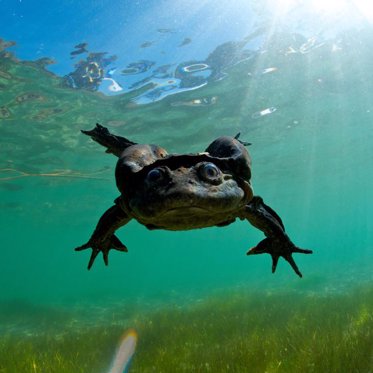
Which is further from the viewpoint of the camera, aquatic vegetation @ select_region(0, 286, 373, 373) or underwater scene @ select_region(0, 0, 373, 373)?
aquatic vegetation @ select_region(0, 286, 373, 373)

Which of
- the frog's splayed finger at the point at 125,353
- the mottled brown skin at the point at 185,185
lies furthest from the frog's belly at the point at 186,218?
the frog's splayed finger at the point at 125,353

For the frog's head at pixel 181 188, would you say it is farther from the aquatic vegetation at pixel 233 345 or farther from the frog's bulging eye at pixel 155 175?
the aquatic vegetation at pixel 233 345

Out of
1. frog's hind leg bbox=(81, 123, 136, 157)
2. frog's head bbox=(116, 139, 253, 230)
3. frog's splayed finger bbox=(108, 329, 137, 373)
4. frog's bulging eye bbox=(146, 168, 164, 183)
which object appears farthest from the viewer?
frog's splayed finger bbox=(108, 329, 137, 373)

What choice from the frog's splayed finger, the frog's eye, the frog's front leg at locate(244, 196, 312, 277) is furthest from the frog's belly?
the frog's splayed finger

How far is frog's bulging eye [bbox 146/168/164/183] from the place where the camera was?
2.91m

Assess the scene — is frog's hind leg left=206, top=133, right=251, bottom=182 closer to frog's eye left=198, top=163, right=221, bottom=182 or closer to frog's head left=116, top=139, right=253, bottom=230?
frog's head left=116, top=139, right=253, bottom=230

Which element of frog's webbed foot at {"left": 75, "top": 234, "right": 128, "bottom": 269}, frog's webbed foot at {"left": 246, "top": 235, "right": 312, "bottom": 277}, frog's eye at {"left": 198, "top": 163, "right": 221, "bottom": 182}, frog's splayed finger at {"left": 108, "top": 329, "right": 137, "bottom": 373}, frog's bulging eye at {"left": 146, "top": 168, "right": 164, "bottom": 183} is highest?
frog's bulging eye at {"left": 146, "top": 168, "right": 164, "bottom": 183}

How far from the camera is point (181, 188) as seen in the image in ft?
9.07

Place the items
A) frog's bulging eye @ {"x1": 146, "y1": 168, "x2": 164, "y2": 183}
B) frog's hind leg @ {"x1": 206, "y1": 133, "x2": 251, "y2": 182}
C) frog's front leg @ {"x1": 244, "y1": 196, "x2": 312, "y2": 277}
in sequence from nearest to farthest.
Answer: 1. frog's bulging eye @ {"x1": 146, "y1": 168, "x2": 164, "y2": 183}
2. frog's hind leg @ {"x1": 206, "y1": 133, "x2": 251, "y2": 182}
3. frog's front leg @ {"x1": 244, "y1": 196, "x2": 312, "y2": 277}

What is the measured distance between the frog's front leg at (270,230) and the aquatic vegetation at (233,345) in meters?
3.73

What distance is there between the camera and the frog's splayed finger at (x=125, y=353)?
29.4 ft

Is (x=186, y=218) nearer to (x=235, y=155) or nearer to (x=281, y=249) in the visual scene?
(x=235, y=155)

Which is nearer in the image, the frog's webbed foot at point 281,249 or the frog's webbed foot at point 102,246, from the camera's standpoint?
the frog's webbed foot at point 281,249

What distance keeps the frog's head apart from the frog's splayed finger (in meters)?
7.13
